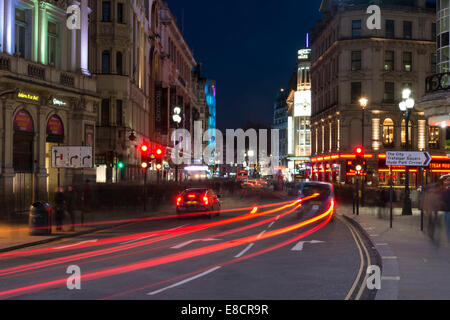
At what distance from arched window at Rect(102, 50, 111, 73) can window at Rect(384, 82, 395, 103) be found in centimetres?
3907

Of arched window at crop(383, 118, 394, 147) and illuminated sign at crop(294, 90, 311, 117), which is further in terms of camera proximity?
illuminated sign at crop(294, 90, 311, 117)

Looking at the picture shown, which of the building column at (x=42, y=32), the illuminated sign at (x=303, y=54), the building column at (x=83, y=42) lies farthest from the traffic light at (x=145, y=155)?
the illuminated sign at (x=303, y=54)

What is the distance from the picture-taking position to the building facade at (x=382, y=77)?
75062 millimetres

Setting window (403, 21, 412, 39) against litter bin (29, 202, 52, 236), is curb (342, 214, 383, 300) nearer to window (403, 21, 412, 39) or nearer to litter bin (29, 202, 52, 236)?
litter bin (29, 202, 52, 236)

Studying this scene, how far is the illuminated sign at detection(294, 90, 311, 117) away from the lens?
125 meters

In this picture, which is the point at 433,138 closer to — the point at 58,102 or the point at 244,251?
the point at 58,102

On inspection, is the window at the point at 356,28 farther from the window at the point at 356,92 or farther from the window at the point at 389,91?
the window at the point at 389,91

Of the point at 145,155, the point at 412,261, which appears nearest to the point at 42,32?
the point at 145,155

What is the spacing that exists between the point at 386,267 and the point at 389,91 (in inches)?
2622

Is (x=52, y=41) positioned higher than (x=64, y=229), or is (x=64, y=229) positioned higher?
(x=52, y=41)

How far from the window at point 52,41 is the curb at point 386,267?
24.0 metres

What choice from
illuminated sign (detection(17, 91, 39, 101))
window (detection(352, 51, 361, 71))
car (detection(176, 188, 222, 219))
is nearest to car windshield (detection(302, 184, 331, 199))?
car (detection(176, 188, 222, 219))

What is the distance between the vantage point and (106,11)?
50312 mm
